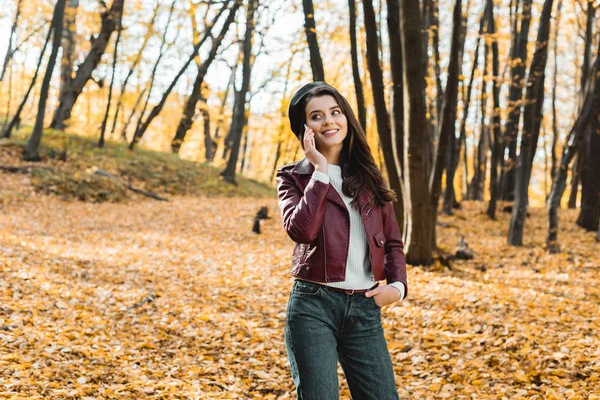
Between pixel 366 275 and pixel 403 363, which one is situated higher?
pixel 366 275

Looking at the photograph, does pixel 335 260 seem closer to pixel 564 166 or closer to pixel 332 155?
pixel 332 155

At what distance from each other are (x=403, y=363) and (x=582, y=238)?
8.50m

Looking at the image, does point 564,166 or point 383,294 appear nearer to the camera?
point 383,294

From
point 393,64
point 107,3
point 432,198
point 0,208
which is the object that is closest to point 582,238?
point 432,198

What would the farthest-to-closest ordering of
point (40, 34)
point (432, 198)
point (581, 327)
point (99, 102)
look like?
point (99, 102)
point (40, 34)
point (432, 198)
point (581, 327)

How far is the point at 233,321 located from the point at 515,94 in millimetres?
10359

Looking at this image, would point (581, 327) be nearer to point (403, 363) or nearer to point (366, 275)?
point (403, 363)

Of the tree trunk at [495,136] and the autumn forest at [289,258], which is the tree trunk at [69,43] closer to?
the autumn forest at [289,258]

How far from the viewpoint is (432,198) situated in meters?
8.85

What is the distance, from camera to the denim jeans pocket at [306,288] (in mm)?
2197

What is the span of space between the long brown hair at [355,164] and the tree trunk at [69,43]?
21.0 m

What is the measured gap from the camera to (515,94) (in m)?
13.2

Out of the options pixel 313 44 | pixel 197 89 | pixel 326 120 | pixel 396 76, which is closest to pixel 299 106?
pixel 326 120

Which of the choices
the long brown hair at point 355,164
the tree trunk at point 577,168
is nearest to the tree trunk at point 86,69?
the tree trunk at point 577,168
